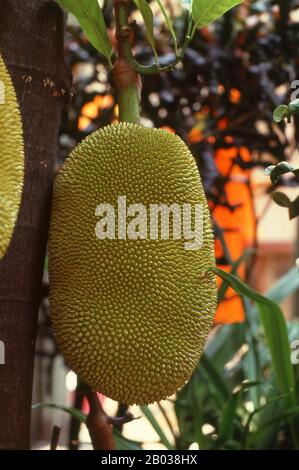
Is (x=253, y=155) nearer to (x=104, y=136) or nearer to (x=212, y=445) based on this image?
(x=212, y=445)

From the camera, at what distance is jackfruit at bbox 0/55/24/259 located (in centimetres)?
51

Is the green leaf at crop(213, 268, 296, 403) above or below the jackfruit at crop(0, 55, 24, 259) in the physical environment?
below

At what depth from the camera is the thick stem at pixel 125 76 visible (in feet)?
2.13

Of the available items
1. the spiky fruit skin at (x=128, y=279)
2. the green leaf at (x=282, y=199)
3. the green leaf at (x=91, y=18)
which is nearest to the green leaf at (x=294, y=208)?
the green leaf at (x=282, y=199)

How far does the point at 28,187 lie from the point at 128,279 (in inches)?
4.8

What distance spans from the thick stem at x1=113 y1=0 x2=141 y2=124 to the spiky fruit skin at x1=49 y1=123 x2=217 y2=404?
0.04 m

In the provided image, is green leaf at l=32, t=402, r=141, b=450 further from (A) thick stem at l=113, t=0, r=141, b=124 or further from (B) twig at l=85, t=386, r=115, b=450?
(A) thick stem at l=113, t=0, r=141, b=124

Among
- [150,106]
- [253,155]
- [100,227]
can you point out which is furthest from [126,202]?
[253,155]

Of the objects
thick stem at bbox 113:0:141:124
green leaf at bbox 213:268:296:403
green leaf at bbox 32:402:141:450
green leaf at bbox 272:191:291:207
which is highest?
thick stem at bbox 113:0:141:124

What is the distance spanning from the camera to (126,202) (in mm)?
594

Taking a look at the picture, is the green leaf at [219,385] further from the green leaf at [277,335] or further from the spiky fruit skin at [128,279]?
the spiky fruit skin at [128,279]

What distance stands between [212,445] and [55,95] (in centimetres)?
52

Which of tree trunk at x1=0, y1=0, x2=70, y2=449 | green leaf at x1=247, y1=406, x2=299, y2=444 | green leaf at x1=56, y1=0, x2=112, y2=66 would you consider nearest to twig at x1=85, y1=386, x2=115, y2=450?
tree trunk at x1=0, y1=0, x2=70, y2=449

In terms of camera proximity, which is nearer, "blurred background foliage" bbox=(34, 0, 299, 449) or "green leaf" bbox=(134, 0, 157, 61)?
"green leaf" bbox=(134, 0, 157, 61)
